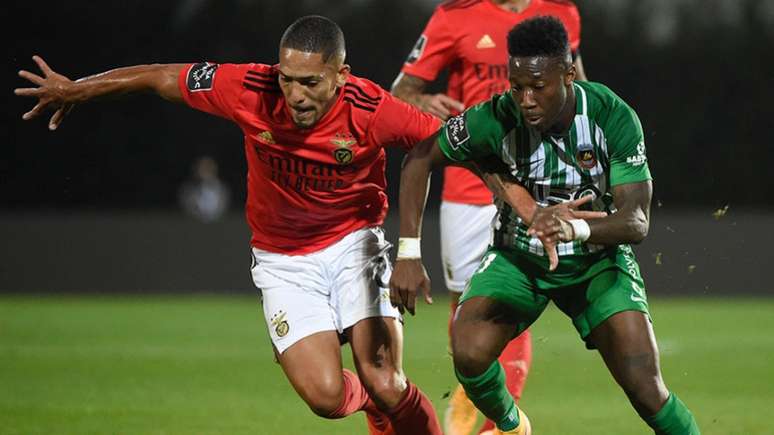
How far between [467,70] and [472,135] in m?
1.75

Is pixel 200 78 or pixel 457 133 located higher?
pixel 200 78

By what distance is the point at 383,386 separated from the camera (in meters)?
5.50

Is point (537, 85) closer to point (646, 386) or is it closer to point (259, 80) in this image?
point (646, 386)

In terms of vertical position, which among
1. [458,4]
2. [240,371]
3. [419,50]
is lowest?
[240,371]

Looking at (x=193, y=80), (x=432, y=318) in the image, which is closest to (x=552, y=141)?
(x=193, y=80)

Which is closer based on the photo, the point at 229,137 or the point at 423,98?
the point at 423,98

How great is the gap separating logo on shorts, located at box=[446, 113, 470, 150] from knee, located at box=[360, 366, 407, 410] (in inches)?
43.7

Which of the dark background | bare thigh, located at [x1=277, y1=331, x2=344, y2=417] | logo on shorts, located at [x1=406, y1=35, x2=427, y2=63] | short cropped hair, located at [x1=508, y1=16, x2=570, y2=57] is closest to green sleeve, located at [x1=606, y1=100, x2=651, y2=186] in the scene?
short cropped hair, located at [x1=508, y1=16, x2=570, y2=57]

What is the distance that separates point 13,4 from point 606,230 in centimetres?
1401

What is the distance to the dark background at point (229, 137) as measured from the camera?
15.8 metres

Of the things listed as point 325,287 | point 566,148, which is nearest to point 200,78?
point 325,287

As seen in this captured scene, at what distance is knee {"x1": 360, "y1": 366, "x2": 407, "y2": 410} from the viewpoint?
550 centimetres

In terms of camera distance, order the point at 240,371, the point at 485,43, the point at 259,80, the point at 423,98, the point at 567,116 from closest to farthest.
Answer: the point at 567,116
the point at 259,80
the point at 423,98
the point at 485,43
the point at 240,371

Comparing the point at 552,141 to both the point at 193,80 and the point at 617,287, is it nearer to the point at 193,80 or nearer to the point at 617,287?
the point at 617,287
